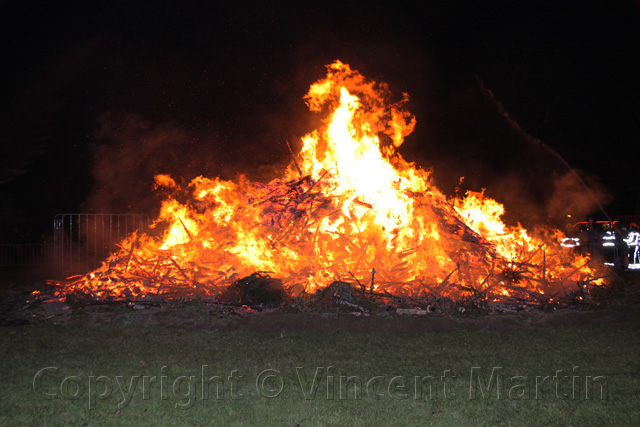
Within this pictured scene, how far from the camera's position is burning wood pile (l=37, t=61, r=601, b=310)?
8.98 m

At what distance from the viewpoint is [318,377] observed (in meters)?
4.86

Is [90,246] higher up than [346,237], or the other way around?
[346,237]

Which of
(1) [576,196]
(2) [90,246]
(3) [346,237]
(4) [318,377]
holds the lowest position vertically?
(4) [318,377]

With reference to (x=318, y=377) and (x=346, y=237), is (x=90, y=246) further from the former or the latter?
(x=318, y=377)

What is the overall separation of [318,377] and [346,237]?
4898 mm

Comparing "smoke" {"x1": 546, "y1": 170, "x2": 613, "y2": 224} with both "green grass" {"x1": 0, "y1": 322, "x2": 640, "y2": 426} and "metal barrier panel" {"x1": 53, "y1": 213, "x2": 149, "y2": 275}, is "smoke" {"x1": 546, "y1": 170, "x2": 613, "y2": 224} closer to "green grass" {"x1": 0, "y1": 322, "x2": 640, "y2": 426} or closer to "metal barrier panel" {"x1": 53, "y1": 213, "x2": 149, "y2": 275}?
"metal barrier panel" {"x1": 53, "y1": 213, "x2": 149, "y2": 275}

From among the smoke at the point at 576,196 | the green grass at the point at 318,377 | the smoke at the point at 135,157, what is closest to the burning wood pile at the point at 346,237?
the green grass at the point at 318,377

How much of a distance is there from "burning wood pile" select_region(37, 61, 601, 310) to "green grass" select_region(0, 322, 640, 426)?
85.2 inches

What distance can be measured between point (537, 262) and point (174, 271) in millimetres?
6852

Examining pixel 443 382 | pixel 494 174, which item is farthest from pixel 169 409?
pixel 494 174

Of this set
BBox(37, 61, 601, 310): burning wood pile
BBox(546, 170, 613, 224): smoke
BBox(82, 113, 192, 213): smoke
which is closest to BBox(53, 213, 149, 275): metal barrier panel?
BBox(82, 113, 192, 213): smoke

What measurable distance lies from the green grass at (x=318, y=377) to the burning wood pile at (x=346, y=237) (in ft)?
7.10

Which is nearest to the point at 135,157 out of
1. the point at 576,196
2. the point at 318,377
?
the point at 318,377

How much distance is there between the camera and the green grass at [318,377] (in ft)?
13.0
